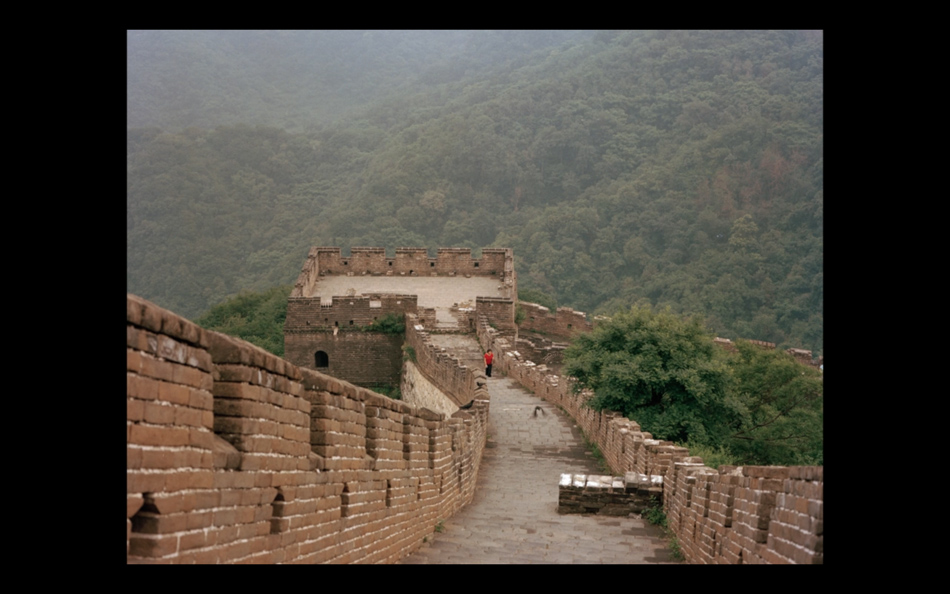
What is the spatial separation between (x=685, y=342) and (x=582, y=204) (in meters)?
53.6

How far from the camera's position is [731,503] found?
313 inches

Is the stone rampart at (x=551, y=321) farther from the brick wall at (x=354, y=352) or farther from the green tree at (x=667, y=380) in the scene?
the green tree at (x=667, y=380)

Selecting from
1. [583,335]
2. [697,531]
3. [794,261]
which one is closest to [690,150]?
[794,261]

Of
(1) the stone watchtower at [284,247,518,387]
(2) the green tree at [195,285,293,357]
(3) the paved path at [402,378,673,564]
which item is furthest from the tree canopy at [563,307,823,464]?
(2) the green tree at [195,285,293,357]

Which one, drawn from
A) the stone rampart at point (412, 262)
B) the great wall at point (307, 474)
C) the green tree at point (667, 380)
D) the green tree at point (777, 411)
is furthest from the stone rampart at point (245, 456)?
the stone rampart at point (412, 262)

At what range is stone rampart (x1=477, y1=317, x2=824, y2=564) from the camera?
5680 millimetres

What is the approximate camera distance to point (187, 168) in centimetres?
7588

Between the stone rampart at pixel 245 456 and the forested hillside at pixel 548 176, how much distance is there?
44172mm

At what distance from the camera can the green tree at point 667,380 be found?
17.8 m

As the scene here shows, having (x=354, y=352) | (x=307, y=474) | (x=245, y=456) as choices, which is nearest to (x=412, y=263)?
(x=354, y=352)

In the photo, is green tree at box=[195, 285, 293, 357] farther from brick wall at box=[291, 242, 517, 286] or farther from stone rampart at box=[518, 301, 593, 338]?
stone rampart at box=[518, 301, 593, 338]

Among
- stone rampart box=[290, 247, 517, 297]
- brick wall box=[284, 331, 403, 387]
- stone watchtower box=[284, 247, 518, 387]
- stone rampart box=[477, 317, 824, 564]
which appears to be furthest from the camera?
stone rampart box=[290, 247, 517, 297]

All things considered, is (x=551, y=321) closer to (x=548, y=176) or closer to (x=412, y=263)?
(x=412, y=263)

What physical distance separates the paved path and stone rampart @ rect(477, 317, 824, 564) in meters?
0.51
